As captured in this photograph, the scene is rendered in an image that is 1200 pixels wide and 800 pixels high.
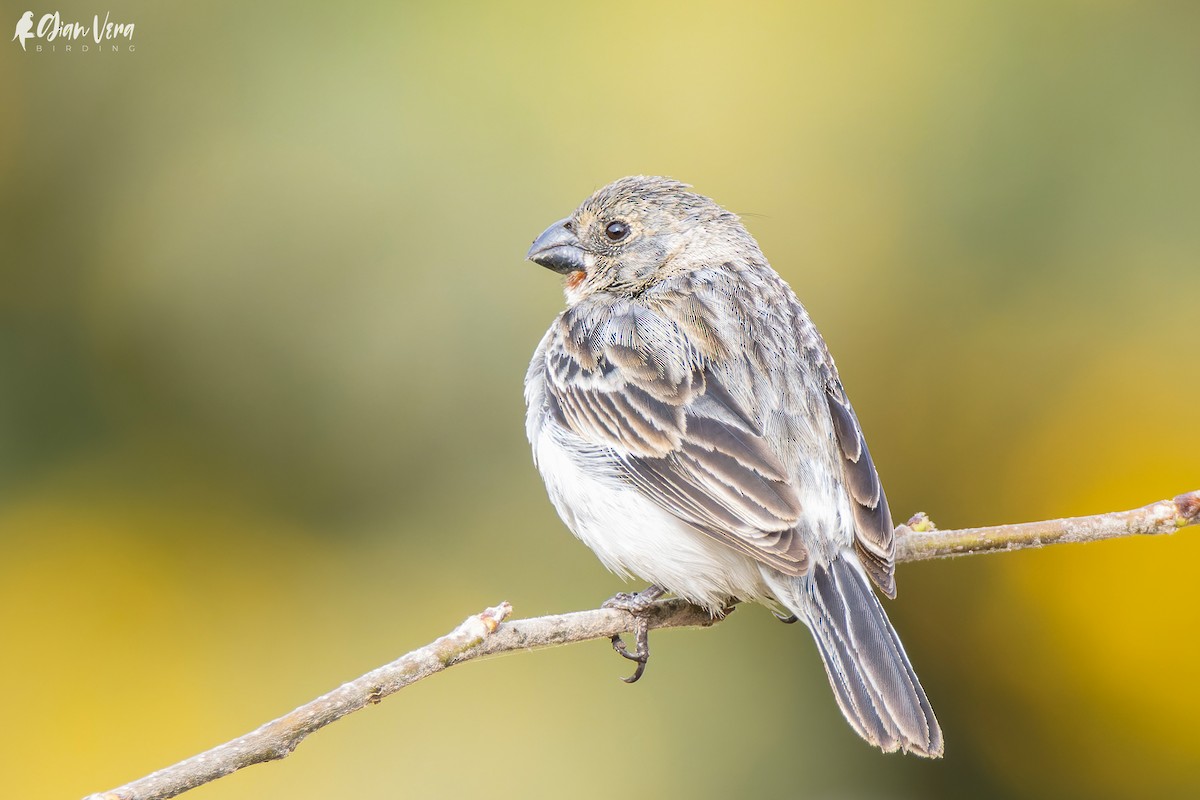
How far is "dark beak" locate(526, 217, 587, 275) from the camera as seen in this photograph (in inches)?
199

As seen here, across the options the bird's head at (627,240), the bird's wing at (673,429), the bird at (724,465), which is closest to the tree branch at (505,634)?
the bird at (724,465)

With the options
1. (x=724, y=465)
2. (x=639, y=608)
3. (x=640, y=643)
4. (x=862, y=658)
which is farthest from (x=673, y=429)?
(x=862, y=658)

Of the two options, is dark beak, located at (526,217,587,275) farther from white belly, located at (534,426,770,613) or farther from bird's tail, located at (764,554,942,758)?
bird's tail, located at (764,554,942,758)

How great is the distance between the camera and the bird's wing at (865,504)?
155 inches

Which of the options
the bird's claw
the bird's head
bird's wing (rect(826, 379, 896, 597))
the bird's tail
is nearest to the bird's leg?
the bird's claw

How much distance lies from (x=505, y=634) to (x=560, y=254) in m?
2.28

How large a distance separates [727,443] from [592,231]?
138 centimetres

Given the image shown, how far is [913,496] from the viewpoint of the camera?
5.54 metres

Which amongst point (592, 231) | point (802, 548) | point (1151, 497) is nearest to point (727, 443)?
point (802, 548)

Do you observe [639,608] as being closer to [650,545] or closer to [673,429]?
[650,545]

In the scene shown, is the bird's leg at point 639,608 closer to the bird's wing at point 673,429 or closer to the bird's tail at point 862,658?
the bird's wing at point 673,429

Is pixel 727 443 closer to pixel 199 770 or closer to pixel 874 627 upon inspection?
pixel 874 627

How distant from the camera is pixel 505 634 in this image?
10.0ft

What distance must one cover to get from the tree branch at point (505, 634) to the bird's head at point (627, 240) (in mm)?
1389
